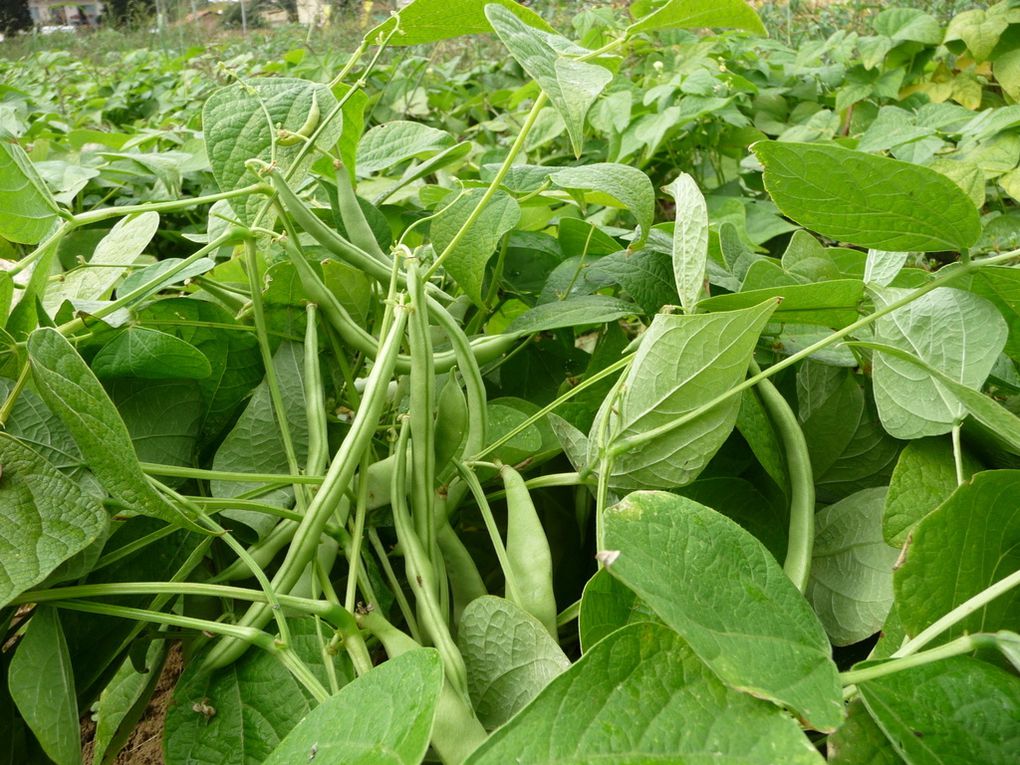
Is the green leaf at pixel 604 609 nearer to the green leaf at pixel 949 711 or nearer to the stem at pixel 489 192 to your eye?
the green leaf at pixel 949 711

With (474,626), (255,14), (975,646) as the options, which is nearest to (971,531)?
(975,646)

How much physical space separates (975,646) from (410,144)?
1.52 feet

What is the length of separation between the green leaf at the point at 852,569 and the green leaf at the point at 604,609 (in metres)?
0.10

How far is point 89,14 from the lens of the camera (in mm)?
6367

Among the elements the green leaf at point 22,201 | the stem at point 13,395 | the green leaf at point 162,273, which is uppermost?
the green leaf at point 22,201

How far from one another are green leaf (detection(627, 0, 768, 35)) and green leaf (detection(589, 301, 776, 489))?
164mm

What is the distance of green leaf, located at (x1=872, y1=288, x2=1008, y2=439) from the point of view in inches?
13.6

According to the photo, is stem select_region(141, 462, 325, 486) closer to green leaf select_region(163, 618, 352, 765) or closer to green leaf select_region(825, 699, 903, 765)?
green leaf select_region(163, 618, 352, 765)

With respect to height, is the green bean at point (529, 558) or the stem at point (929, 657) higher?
the stem at point (929, 657)

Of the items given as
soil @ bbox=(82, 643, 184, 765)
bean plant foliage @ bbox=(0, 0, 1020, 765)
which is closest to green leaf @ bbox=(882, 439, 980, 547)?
bean plant foliage @ bbox=(0, 0, 1020, 765)

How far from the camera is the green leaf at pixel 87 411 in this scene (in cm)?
28

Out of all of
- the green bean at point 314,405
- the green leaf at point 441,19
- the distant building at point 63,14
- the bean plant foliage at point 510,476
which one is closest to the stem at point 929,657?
the bean plant foliage at point 510,476

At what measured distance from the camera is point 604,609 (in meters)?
0.27

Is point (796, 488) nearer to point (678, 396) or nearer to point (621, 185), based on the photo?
point (678, 396)
